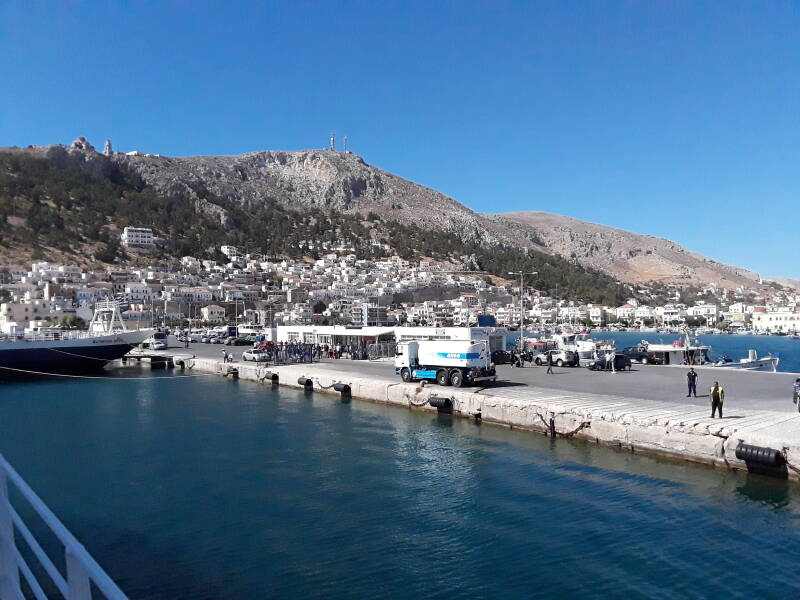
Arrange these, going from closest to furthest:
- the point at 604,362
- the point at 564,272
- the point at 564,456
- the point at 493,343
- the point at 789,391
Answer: the point at 564,456 → the point at 789,391 → the point at 604,362 → the point at 493,343 → the point at 564,272

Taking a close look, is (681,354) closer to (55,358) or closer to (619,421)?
(619,421)

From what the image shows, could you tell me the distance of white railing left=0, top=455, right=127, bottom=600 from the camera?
7.06 ft

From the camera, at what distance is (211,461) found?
16.1 metres

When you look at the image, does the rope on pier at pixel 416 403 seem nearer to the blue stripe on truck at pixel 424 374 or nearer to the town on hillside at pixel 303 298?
the blue stripe on truck at pixel 424 374

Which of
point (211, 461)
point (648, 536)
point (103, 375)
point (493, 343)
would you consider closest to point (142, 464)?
point (211, 461)

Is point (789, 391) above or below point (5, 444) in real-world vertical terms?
above

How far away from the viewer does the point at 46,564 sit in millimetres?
2951

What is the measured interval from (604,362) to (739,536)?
66.2ft

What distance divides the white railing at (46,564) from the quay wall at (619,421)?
14.6 meters

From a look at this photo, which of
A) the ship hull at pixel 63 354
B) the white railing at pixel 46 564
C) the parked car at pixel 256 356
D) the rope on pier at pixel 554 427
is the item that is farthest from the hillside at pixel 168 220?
the white railing at pixel 46 564

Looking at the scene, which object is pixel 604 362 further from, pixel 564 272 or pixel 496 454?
pixel 564 272

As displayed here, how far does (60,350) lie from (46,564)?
44124mm

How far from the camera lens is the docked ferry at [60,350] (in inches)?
1550

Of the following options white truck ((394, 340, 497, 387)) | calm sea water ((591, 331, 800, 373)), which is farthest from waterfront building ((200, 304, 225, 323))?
white truck ((394, 340, 497, 387))
